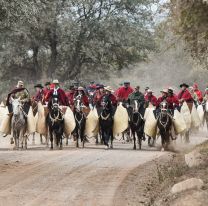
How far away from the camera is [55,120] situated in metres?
24.8

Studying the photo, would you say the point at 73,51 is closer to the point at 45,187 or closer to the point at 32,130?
the point at 32,130

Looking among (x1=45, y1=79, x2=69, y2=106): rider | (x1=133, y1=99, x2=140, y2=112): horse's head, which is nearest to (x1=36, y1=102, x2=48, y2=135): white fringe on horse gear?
(x1=45, y1=79, x2=69, y2=106): rider

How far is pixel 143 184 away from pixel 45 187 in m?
2.27

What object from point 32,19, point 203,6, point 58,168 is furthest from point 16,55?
point 203,6

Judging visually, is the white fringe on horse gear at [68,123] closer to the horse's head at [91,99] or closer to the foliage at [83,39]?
the horse's head at [91,99]

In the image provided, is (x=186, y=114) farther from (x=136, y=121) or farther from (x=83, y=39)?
(x=83, y=39)

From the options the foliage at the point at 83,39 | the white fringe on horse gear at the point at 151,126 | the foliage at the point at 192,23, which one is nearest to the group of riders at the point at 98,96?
the white fringe on horse gear at the point at 151,126

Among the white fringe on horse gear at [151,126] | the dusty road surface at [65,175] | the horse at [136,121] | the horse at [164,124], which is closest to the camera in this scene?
the dusty road surface at [65,175]

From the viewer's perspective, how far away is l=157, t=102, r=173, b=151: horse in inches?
950

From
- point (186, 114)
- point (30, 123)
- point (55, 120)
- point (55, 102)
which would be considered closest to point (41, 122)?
point (30, 123)

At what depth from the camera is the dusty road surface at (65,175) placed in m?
12.7

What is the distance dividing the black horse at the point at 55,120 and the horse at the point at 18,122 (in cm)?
93

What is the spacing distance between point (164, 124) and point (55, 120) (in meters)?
3.94

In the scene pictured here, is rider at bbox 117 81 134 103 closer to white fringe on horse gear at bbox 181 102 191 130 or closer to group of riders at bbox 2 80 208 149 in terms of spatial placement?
group of riders at bbox 2 80 208 149
